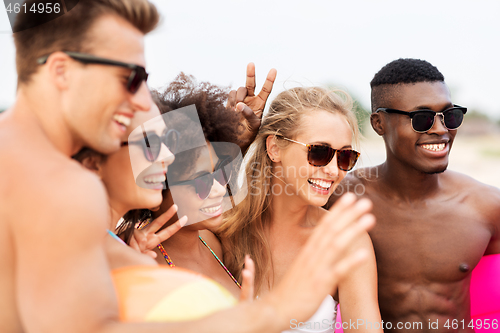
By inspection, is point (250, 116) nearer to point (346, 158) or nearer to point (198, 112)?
point (198, 112)

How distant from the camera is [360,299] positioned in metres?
3.08

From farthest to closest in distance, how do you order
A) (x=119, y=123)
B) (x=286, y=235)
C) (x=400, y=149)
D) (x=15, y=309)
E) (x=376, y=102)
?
(x=376, y=102)
(x=400, y=149)
(x=286, y=235)
(x=119, y=123)
(x=15, y=309)

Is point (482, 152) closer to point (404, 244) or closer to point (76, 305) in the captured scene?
point (404, 244)

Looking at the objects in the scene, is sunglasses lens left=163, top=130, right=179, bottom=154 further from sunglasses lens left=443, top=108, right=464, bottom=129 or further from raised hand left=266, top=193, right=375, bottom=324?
sunglasses lens left=443, top=108, right=464, bottom=129

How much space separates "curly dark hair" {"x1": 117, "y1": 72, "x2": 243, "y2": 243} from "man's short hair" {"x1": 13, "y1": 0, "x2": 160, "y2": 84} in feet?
3.80

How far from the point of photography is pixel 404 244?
3703mm

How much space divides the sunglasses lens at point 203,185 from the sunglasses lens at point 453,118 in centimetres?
234

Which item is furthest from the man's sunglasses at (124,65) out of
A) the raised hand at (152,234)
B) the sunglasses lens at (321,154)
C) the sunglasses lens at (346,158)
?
the sunglasses lens at (346,158)

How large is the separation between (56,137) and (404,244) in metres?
3.27

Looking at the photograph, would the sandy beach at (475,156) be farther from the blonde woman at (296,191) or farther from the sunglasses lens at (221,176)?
the sunglasses lens at (221,176)

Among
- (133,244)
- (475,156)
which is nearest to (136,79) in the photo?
(133,244)

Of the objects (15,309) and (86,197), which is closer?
(86,197)

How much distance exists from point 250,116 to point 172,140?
3.55 feet

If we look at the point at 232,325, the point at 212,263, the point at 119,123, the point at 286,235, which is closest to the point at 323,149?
the point at 286,235
